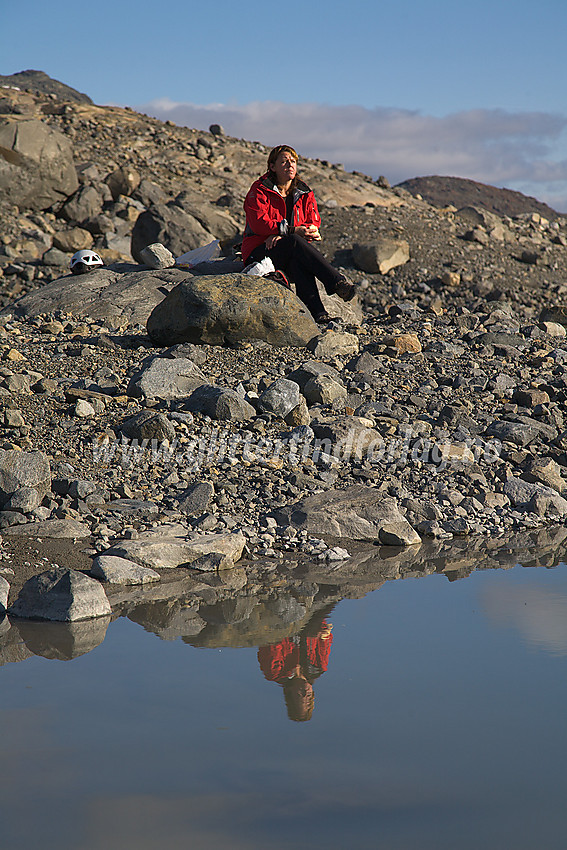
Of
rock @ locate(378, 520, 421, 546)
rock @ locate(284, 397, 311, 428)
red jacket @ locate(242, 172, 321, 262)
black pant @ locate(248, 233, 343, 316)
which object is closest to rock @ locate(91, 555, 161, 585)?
rock @ locate(378, 520, 421, 546)

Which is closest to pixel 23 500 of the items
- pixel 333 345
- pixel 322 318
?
pixel 333 345

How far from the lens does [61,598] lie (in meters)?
3.66

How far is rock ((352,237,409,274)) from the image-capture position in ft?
39.2

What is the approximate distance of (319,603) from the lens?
399 centimetres

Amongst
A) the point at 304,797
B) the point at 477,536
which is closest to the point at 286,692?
the point at 304,797

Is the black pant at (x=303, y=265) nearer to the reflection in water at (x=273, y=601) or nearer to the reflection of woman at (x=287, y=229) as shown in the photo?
the reflection of woman at (x=287, y=229)

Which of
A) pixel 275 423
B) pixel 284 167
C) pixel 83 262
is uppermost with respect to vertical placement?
pixel 284 167

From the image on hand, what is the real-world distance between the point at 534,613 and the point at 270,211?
5.51 meters

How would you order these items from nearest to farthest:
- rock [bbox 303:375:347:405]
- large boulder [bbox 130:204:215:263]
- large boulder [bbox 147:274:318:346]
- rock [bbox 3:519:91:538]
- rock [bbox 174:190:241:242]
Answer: rock [bbox 3:519:91:538] → rock [bbox 303:375:347:405] → large boulder [bbox 147:274:318:346] → large boulder [bbox 130:204:215:263] → rock [bbox 174:190:241:242]

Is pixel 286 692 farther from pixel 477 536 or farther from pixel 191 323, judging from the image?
pixel 191 323

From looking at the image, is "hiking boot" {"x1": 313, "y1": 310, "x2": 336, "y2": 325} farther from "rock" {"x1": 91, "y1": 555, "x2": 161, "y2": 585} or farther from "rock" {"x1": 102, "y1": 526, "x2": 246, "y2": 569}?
"rock" {"x1": 91, "y1": 555, "x2": 161, "y2": 585}

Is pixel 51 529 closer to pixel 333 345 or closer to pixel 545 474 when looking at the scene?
pixel 545 474

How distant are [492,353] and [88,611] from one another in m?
5.93

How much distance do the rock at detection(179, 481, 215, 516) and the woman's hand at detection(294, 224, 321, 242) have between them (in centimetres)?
384
